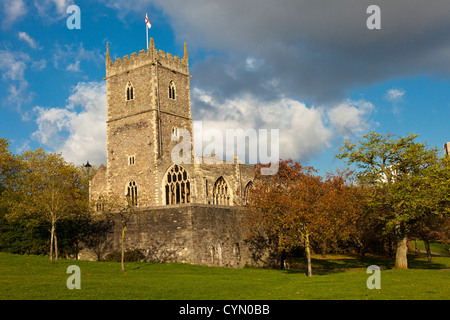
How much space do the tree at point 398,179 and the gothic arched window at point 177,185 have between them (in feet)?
51.9

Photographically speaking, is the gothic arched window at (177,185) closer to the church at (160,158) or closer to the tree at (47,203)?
the church at (160,158)

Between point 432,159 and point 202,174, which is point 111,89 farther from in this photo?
point 432,159

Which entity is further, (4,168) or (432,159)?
(4,168)

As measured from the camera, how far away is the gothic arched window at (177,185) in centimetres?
4562

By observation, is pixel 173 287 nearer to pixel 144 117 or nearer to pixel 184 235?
pixel 184 235

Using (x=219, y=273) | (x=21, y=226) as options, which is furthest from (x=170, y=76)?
(x=219, y=273)

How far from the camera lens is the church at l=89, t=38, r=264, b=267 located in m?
36.5

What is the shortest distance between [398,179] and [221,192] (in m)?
18.6

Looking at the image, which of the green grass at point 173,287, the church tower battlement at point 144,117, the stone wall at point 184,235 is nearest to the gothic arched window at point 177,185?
the church tower battlement at point 144,117

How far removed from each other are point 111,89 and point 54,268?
31.3 meters

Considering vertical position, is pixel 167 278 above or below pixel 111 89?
below

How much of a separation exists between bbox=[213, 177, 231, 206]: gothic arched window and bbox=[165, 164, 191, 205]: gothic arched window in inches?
113

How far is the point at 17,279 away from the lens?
69.4 ft
